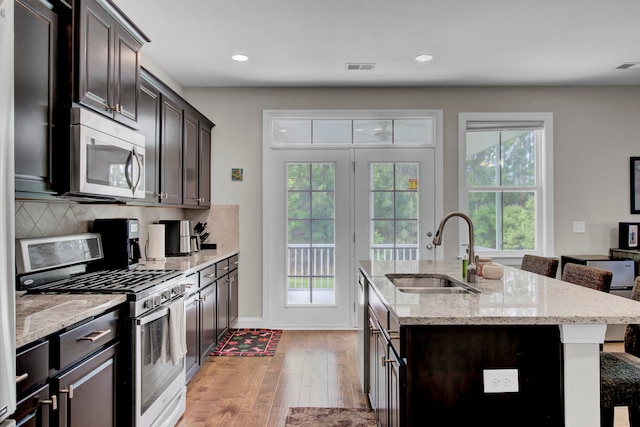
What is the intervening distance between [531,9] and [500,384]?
2547 millimetres

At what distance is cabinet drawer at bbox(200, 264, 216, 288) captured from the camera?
117 inches

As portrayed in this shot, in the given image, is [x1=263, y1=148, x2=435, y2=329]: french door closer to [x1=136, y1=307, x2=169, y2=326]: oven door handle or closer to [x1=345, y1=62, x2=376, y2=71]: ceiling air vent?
[x1=345, y1=62, x2=376, y2=71]: ceiling air vent

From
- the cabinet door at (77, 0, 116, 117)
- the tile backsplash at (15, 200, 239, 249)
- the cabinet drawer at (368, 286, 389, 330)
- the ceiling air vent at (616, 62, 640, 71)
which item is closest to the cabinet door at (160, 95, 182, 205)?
the tile backsplash at (15, 200, 239, 249)

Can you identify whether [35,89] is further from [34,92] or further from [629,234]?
[629,234]

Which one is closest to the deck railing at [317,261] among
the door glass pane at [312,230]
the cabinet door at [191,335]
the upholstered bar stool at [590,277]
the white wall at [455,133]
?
the door glass pane at [312,230]

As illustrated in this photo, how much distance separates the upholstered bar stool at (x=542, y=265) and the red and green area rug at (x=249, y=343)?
2.28 meters

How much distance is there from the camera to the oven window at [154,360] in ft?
6.24

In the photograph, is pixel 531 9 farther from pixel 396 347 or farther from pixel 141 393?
pixel 141 393

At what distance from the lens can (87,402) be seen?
1516 millimetres

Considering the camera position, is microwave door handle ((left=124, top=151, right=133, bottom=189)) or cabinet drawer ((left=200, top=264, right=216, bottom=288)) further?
cabinet drawer ((left=200, top=264, right=216, bottom=288))

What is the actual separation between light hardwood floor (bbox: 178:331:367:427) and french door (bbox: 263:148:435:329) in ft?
1.93

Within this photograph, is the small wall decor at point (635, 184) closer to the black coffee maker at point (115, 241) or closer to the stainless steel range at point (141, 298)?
the stainless steel range at point (141, 298)

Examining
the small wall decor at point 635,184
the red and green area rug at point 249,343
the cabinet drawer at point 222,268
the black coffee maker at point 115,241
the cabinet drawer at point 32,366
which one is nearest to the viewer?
the cabinet drawer at point 32,366

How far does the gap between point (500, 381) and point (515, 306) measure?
29cm
